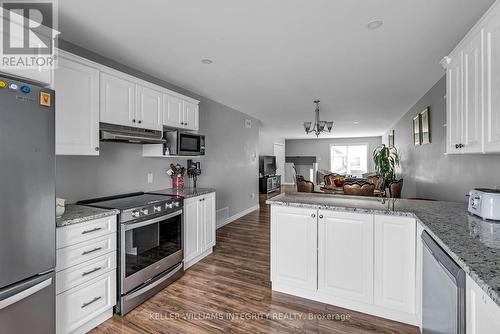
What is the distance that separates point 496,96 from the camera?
1.41m

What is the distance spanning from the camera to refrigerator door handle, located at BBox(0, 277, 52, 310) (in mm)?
1369

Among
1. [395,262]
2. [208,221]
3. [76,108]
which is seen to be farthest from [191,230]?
[395,262]

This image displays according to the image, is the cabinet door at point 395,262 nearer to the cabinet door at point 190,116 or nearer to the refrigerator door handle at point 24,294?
the refrigerator door handle at point 24,294

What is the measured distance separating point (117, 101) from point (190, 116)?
1162mm

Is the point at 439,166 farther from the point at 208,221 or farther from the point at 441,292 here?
the point at 208,221

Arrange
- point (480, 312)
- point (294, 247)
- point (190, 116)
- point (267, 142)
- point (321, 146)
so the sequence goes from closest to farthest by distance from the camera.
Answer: point (480, 312) < point (294, 247) < point (190, 116) < point (267, 142) < point (321, 146)

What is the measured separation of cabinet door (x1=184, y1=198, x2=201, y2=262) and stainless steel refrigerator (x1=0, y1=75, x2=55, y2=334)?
1.47m

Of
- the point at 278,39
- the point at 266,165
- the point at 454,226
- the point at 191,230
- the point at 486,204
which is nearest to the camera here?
the point at 454,226

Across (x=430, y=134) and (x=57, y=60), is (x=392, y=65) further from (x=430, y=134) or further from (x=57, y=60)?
(x=57, y=60)

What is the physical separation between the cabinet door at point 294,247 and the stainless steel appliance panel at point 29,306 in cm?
181

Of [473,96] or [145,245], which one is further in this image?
[145,245]

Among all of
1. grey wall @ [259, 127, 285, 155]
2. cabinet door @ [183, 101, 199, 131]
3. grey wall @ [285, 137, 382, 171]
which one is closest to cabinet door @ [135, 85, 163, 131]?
cabinet door @ [183, 101, 199, 131]

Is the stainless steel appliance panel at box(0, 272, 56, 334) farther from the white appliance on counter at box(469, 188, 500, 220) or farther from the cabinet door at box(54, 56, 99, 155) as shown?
the white appliance on counter at box(469, 188, 500, 220)

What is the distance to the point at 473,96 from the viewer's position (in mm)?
1678
